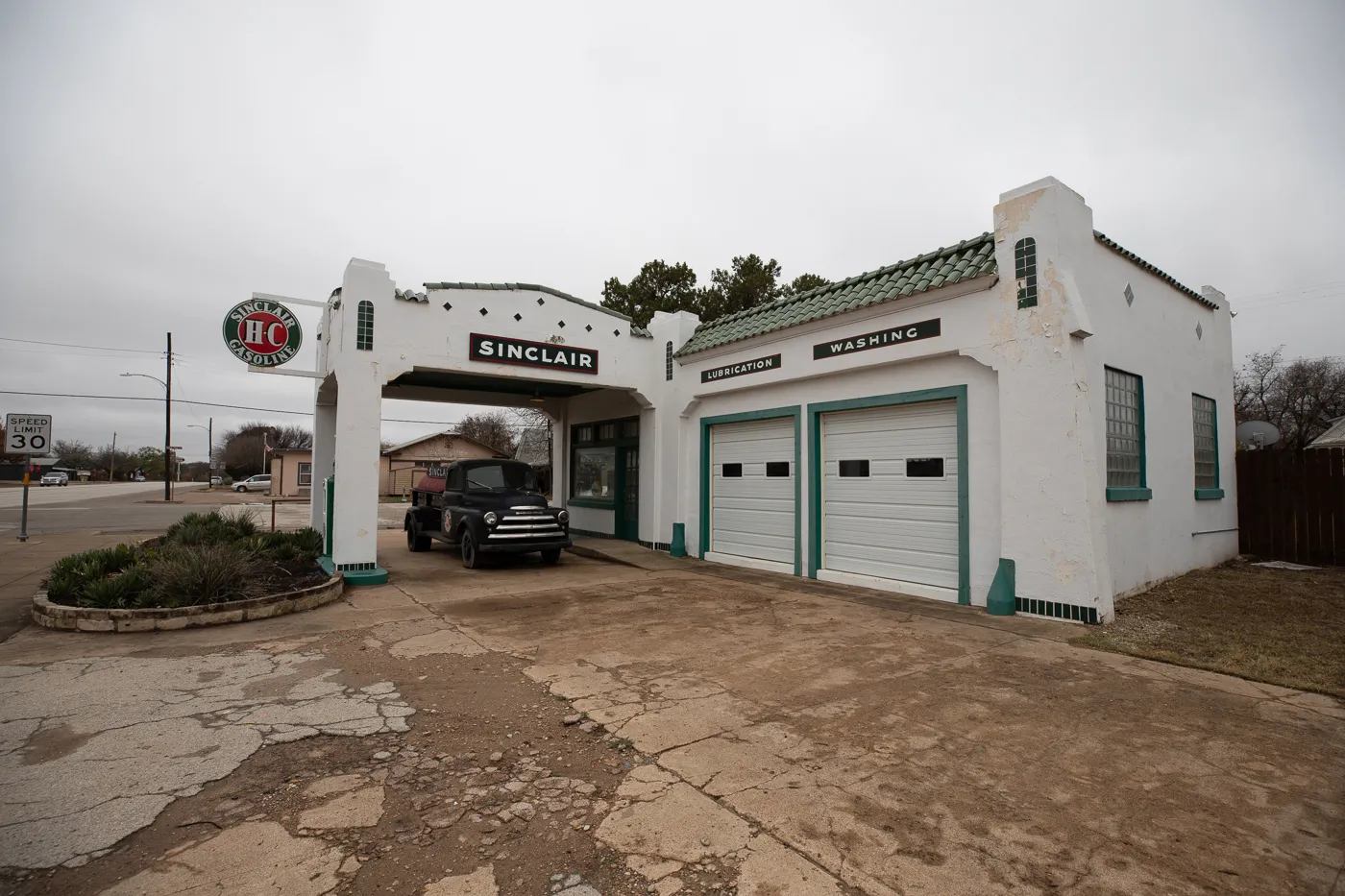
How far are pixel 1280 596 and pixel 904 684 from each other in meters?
6.57

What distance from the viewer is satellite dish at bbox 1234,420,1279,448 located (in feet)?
40.1

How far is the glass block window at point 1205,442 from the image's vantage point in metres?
10.2

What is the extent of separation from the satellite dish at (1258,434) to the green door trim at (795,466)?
8889 mm

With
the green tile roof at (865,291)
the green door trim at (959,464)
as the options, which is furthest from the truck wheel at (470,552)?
the green door trim at (959,464)

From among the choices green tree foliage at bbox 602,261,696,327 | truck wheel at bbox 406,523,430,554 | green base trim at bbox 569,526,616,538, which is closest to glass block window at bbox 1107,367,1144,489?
green base trim at bbox 569,526,616,538

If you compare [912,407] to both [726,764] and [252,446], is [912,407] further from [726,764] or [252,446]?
[252,446]

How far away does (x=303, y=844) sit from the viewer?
108 inches

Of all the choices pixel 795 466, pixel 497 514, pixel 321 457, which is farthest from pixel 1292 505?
pixel 321 457

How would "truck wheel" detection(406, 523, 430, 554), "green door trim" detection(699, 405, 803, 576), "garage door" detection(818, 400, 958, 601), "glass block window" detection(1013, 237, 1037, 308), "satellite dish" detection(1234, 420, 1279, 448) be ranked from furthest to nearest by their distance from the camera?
"truck wheel" detection(406, 523, 430, 554) → "satellite dish" detection(1234, 420, 1279, 448) → "green door trim" detection(699, 405, 803, 576) → "garage door" detection(818, 400, 958, 601) → "glass block window" detection(1013, 237, 1037, 308)

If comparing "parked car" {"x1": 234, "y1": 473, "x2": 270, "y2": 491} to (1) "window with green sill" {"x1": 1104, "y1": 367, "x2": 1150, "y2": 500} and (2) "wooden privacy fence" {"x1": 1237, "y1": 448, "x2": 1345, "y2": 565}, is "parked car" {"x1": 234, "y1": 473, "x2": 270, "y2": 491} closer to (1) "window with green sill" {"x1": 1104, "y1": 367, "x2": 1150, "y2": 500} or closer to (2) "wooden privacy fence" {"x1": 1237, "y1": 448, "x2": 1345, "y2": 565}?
(1) "window with green sill" {"x1": 1104, "y1": 367, "x2": 1150, "y2": 500}

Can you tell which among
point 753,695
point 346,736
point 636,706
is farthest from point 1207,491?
point 346,736

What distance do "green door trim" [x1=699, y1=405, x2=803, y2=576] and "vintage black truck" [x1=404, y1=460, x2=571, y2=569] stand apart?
8.54 ft

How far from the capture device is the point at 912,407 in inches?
345

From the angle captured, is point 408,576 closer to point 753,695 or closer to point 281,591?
point 281,591
